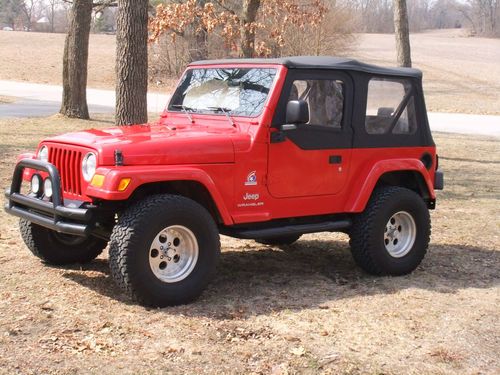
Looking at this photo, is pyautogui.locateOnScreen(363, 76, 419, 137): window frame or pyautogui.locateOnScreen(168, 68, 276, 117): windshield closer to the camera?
pyautogui.locateOnScreen(168, 68, 276, 117): windshield

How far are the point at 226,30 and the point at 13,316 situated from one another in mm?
8813

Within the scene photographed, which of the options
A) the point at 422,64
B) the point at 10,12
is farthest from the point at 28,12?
the point at 422,64

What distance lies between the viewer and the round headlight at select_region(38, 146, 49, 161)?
5489 mm

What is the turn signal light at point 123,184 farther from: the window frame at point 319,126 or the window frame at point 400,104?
the window frame at point 400,104

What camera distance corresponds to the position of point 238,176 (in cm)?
540

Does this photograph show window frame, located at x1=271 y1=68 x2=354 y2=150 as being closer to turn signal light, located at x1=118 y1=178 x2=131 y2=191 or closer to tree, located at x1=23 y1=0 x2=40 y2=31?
turn signal light, located at x1=118 y1=178 x2=131 y2=191

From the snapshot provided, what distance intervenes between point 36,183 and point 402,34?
38.5ft

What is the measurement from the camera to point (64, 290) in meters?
5.39

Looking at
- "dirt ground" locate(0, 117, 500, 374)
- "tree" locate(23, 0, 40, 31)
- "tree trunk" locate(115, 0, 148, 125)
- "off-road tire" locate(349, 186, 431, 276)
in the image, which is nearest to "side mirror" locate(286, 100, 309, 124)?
"off-road tire" locate(349, 186, 431, 276)

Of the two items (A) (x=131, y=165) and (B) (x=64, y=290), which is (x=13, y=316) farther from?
(A) (x=131, y=165)

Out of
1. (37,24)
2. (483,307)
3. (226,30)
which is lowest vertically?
(483,307)

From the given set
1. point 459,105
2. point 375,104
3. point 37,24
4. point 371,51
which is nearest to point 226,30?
point 375,104

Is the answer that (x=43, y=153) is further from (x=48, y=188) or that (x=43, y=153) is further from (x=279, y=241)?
(x=279, y=241)

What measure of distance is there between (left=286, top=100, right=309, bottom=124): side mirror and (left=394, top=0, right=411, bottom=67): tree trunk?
10.6 m
